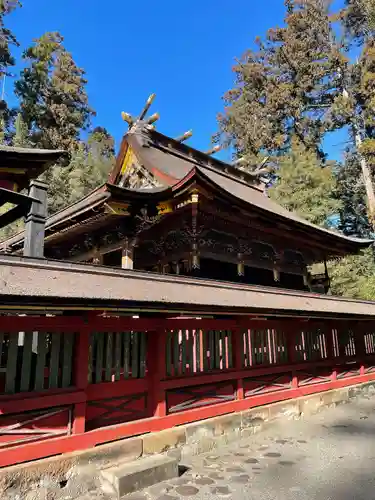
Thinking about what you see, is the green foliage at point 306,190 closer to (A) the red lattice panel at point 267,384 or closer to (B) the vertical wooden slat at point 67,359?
(A) the red lattice panel at point 267,384

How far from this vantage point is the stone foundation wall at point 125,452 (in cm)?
418

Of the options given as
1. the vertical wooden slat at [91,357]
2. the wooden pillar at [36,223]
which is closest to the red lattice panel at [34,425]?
the vertical wooden slat at [91,357]

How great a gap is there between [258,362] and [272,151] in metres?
31.2

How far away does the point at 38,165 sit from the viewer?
7.59m

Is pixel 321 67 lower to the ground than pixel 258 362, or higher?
higher

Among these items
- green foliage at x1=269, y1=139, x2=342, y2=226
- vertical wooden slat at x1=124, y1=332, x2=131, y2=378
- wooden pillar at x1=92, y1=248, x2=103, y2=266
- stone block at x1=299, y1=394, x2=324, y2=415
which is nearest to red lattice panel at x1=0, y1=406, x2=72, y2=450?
A: vertical wooden slat at x1=124, y1=332, x2=131, y2=378

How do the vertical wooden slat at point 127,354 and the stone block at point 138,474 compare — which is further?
the vertical wooden slat at point 127,354

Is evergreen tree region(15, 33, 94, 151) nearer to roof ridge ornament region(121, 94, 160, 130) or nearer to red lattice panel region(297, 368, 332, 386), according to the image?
roof ridge ornament region(121, 94, 160, 130)

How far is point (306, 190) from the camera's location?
25547 mm

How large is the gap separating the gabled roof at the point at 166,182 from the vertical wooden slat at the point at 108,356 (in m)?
3.62

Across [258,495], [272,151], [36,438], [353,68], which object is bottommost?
[258,495]

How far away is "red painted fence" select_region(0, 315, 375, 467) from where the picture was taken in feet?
14.8

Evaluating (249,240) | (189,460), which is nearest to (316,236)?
(249,240)

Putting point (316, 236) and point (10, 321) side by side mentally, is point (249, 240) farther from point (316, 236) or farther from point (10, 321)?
point (10, 321)
